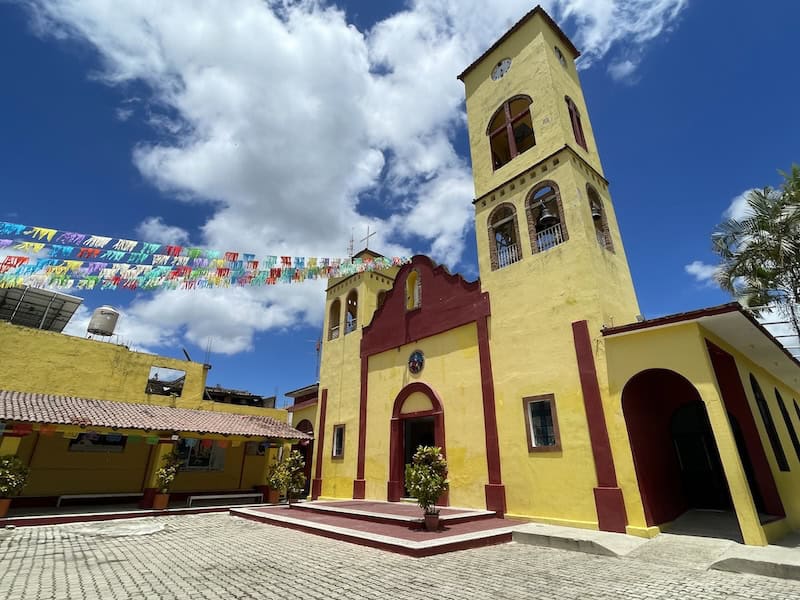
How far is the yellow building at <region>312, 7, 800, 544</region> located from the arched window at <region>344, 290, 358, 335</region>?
1885mm

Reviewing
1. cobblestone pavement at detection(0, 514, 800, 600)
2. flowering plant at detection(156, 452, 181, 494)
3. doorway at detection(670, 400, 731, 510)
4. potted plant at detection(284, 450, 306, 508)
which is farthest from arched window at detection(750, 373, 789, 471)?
flowering plant at detection(156, 452, 181, 494)

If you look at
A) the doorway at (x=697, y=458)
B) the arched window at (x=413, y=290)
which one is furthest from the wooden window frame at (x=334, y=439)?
the doorway at (x=697, y=458)

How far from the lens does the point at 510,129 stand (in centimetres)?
1420

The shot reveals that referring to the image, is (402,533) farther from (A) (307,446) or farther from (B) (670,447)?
(A) (307,446)

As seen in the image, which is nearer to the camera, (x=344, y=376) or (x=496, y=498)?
(x=496, y=498)

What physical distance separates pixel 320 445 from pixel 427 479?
1070 centimetres

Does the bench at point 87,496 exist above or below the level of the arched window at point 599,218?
below

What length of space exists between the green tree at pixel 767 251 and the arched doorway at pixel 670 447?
6.58m

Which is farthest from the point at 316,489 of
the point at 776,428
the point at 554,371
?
the point at 776,428

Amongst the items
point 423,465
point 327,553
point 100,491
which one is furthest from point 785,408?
point 100,491

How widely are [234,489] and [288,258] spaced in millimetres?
12294

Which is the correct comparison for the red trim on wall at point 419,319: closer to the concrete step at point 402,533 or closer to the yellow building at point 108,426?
the concrete step at point 402,533

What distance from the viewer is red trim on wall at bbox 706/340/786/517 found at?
8.73 meters

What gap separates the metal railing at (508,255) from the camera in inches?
498
